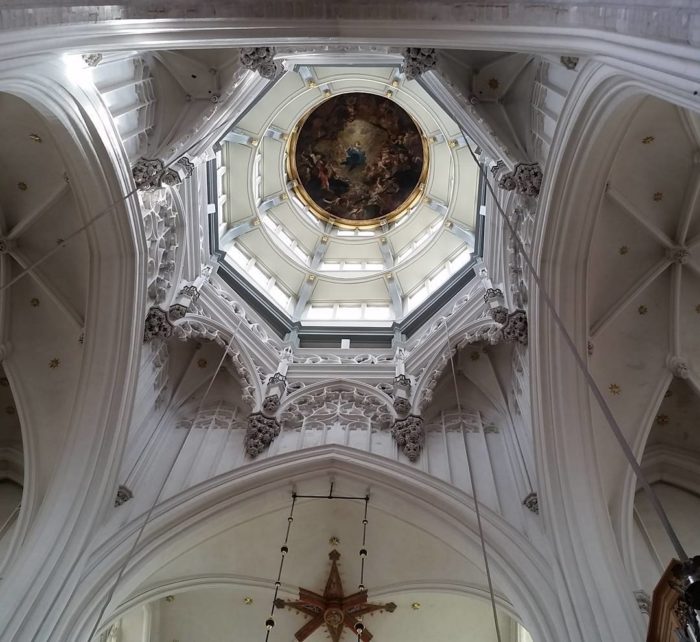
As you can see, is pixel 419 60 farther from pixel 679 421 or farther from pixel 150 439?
pixel 150 439

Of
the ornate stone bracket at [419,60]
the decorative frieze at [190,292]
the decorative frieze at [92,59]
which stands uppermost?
the ornate stone bracket at [419,60]

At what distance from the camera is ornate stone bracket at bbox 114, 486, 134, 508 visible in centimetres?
969

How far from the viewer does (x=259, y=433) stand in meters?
11.0

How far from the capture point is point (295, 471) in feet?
33.6

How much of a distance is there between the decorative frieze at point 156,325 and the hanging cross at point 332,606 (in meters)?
5.34

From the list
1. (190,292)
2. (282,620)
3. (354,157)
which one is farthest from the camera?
(354,157)

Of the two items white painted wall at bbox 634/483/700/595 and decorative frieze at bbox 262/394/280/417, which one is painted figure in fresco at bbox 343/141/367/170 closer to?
decorative frieze at bbox 262/394/280/417

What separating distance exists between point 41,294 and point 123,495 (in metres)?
4.00

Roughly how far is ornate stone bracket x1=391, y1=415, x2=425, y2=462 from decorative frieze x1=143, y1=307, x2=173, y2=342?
16.2ft

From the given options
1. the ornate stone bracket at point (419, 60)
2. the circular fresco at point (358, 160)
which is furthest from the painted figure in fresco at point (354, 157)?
the ornate stone bracket at point (419, 60)

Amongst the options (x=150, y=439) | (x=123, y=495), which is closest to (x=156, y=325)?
(x=150, y=439)

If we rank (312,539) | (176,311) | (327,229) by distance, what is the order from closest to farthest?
(312,539) → (176,311) → (327,229)

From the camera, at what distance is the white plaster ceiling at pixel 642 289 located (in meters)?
8.98

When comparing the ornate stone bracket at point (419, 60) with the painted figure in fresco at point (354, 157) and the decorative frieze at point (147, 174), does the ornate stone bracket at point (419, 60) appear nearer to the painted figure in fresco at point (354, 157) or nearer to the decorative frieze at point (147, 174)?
the decorative frieze at point (147, 174)
